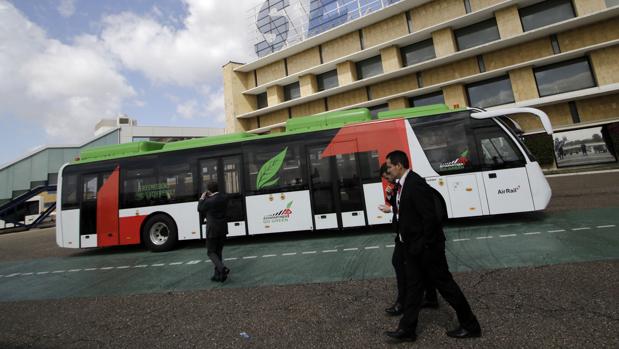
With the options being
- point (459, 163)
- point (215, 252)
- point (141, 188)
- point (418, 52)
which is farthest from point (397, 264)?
point (418, 52)

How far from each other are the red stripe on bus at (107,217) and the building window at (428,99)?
23205mm

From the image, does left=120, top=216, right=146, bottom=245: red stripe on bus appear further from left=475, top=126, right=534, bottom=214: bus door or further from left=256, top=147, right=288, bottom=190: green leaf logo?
left=475, top=126, right=534, bottom=214: bus door

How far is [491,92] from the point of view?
72.2 feet

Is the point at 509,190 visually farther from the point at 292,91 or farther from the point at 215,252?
the point at 292,91

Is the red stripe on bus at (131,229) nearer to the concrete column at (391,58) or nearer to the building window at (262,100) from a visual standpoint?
the concrete column at (391,58)

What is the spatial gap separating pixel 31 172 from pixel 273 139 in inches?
1855

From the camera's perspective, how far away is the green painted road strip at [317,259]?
4.80 meters

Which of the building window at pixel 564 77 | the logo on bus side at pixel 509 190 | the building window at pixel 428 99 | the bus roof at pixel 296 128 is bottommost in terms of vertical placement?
the logo on bus side at pixel 509 190

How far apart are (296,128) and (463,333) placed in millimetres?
6682

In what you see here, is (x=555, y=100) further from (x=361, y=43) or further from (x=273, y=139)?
(x=273, y=139)

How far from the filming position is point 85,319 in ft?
12.9

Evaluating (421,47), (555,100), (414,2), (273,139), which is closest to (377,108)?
(421,47)

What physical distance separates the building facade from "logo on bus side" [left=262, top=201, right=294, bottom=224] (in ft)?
66.2

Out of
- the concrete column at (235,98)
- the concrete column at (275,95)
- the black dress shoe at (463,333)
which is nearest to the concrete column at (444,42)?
the concrete column at (275,95)
